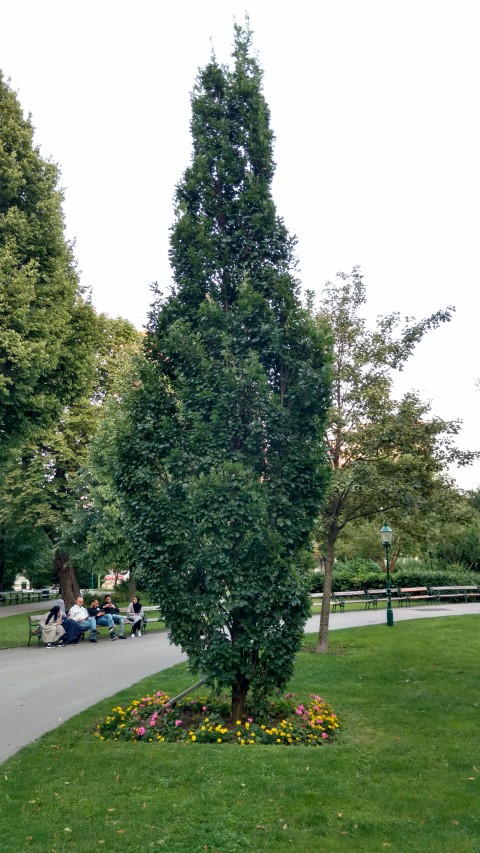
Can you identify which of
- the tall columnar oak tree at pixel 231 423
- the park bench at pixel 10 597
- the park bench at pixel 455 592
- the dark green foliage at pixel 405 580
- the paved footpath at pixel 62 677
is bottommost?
the park bench at pixel 10 597

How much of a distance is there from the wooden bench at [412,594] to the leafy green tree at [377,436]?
1746 centimetres

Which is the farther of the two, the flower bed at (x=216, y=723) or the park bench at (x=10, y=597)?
the park bench at (x=10, y=597)

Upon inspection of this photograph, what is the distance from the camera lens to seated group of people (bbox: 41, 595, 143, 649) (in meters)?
18.2

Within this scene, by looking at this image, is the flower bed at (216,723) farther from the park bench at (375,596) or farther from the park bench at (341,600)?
the park bench at (375,596)

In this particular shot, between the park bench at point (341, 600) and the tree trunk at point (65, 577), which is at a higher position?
the tree trunk at point (65, 577)

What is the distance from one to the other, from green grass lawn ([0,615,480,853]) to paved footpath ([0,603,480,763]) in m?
0.59

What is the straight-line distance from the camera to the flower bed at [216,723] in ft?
28.0

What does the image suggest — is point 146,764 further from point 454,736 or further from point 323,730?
point 454,736

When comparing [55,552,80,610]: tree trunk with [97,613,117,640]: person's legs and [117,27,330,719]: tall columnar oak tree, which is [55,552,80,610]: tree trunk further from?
[117,27,330,719]: tall columnar oak tree

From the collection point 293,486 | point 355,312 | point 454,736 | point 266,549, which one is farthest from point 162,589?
point 355,312

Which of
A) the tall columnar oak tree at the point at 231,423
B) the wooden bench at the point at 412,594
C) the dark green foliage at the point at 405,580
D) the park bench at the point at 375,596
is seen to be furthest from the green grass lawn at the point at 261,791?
the dark green foliage at the point at 405,580

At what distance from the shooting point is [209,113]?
1069 centimetres

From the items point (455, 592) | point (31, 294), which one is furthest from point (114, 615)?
point (455, 592)

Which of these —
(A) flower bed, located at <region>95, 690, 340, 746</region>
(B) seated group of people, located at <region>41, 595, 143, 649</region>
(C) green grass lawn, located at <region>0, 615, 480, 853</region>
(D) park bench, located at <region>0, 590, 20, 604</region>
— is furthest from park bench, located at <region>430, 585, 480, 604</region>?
(D) park bench, located at <region>0, 590, 20, 604</region>
